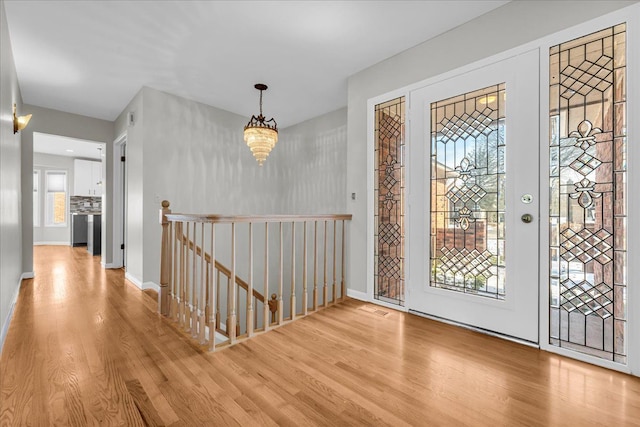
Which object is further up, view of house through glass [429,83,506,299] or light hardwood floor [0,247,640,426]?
view of house through glass [429,83,506,299]

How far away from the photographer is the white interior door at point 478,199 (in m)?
2.12

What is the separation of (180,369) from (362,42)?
290cm

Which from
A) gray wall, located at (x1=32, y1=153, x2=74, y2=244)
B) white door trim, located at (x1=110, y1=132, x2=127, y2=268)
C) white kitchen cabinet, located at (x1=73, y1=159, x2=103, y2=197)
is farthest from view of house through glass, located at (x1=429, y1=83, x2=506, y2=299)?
gray wall, located at (x1=32, y1=153, x2=74, y2=244)

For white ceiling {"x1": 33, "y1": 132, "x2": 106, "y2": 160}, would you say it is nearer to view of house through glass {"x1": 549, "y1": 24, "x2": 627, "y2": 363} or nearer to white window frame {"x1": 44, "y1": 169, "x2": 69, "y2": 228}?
white window frame {"x1": 44, "y1": 169, "x2": 69, "y2": 228}

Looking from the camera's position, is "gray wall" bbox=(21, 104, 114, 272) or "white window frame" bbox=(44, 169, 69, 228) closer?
"gray wall" bbox=(21, 104, 114, 272)

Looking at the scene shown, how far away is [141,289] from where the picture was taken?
12.0 feet

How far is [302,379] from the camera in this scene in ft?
5.53

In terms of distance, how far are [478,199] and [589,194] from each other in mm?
658

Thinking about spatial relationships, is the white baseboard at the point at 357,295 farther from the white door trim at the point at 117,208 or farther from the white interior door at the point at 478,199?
the white door trim at the point at 117,208

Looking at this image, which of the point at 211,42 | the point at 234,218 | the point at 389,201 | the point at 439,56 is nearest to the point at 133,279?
the point at 234,218

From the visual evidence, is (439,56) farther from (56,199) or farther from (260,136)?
(56,199)

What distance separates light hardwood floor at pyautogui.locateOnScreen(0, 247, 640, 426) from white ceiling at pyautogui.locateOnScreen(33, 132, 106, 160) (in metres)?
5.35

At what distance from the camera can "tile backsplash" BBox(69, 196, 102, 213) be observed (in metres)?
7.96

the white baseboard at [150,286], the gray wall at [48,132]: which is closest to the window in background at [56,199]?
the gray wall at [48,132]
